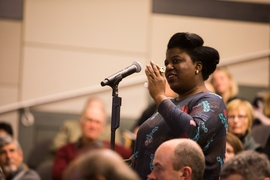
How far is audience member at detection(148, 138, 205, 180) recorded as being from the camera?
249 cm

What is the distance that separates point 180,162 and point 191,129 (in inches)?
6.9

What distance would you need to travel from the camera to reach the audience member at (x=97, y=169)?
→ 157cm

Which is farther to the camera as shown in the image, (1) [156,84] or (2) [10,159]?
(2) [10,159]

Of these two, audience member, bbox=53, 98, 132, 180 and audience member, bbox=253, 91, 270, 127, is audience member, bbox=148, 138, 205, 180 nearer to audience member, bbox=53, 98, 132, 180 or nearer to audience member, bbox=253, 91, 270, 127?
audience member, bbox=53, 98, 132, 180

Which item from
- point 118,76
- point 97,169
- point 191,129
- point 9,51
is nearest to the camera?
point 97,169

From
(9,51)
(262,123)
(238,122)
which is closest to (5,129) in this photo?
(9,51)

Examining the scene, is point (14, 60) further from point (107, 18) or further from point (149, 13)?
point (149, 13)

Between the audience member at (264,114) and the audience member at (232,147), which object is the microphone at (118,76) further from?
the audience member at (264,114)

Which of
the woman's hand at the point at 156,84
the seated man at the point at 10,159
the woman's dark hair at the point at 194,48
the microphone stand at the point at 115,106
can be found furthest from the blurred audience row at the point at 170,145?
the woman's dark hair at the point at 194,48

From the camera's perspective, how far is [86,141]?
5035 millimetres

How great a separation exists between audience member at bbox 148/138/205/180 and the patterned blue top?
146mm

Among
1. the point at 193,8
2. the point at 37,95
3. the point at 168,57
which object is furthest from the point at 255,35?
the point at 168,57

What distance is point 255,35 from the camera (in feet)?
20.6

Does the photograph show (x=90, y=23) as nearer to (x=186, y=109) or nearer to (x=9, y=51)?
(x=9, y=51)
